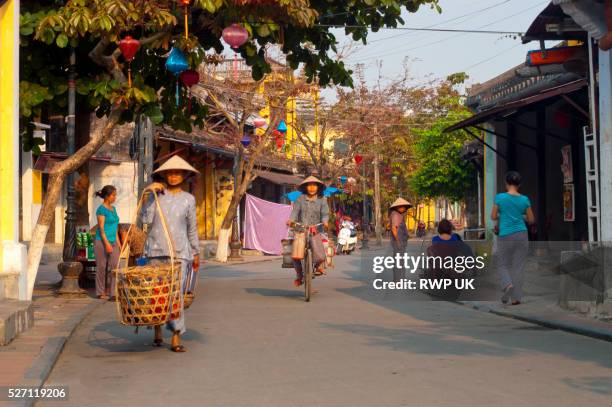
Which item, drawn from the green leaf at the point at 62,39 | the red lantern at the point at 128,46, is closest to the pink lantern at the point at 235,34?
the red lantern at the point at 128,46

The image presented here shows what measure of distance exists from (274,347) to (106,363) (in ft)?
5.82

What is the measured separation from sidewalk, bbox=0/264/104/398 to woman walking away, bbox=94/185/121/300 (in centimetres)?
32

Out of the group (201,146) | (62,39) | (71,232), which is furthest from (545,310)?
(201,146)

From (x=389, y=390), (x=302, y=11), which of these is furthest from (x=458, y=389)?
(x=302, y=11)

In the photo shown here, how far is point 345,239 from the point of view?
3978 cm

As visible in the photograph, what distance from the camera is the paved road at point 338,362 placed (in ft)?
23.4

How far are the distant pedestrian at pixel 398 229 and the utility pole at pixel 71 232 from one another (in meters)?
5.93

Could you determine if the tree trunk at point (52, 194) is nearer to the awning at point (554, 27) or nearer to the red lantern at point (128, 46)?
the red lantern at point (128, 46)

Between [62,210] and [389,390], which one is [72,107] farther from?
[62,210]

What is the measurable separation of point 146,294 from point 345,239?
31149 millimetres

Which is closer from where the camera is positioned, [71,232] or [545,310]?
[545,310]

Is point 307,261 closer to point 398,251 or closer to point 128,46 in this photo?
point 398,251

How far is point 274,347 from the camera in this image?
9.90 metres

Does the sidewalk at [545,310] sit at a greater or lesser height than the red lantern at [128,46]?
lesser
